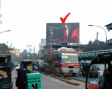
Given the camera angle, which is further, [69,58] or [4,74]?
[69,58]

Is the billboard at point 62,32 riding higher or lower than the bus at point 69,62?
higher

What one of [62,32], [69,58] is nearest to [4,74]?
[69,58]

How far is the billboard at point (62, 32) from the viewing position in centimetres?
6938

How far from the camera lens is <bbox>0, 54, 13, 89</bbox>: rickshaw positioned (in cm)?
903

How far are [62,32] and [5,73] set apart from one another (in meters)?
60.6

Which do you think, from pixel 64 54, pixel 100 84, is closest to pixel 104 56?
pixel 100 84

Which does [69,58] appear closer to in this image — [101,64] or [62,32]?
[101,64]

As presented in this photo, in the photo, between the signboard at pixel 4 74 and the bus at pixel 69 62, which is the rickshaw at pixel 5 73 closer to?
the signboard at pixel 4 74

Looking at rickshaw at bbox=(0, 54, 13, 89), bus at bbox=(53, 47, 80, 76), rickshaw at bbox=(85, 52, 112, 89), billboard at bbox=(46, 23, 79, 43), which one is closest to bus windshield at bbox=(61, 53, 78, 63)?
bus at bbox=(53, 47, 80, 76)

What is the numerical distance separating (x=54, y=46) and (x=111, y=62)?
231 feet

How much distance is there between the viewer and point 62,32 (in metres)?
69.5

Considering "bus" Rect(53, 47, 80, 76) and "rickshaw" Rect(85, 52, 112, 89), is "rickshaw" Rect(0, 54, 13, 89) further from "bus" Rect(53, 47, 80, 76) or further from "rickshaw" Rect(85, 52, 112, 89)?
"bus" Rect(53, 47, 80, 76)

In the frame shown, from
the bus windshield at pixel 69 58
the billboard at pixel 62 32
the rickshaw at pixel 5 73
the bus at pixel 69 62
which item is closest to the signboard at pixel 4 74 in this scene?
the rickshaw at pixel 5 73

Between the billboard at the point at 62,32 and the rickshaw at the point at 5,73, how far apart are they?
195ft
